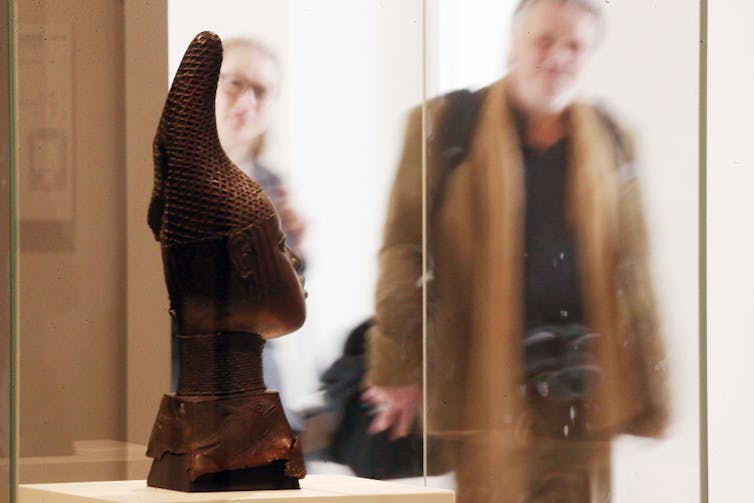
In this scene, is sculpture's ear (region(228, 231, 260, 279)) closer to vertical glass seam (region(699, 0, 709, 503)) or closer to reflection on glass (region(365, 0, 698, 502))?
reflection on glass (region(365, 0, 698, 502))

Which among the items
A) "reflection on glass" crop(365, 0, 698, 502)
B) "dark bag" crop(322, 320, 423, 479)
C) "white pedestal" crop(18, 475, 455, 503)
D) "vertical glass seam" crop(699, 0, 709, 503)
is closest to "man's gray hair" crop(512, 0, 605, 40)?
"reflection on glass" crop(365, 0, 698, 502)

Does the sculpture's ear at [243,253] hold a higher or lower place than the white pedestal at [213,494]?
higher

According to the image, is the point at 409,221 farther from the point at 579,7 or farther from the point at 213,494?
the point at 213,494

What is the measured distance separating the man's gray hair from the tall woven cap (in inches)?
18.1

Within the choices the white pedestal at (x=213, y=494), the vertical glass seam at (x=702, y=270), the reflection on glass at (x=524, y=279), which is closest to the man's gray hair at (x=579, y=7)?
the reflection on glass at (x=524, y=279)

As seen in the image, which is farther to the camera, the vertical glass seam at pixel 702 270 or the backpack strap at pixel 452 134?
the backpack strap at pixel 452 134

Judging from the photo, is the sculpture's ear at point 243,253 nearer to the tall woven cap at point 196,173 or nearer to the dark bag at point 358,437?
the tall woven cap at point 196,173

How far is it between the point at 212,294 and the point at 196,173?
5.3 inches

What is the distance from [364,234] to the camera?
1896mm

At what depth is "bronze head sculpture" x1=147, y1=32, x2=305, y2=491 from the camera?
1.63 m

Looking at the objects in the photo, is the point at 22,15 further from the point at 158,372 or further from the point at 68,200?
the point at 158,372

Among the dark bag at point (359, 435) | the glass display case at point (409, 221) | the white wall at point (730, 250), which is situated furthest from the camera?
the white wall at point (730, 250)

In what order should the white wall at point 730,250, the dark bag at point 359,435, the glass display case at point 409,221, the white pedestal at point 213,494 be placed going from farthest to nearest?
the white wall at point 730,250
the dark bag at point 359,435
the glass display case at point 409,221
the white pedestal at point 213,494

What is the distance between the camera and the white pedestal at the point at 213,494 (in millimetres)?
1558
